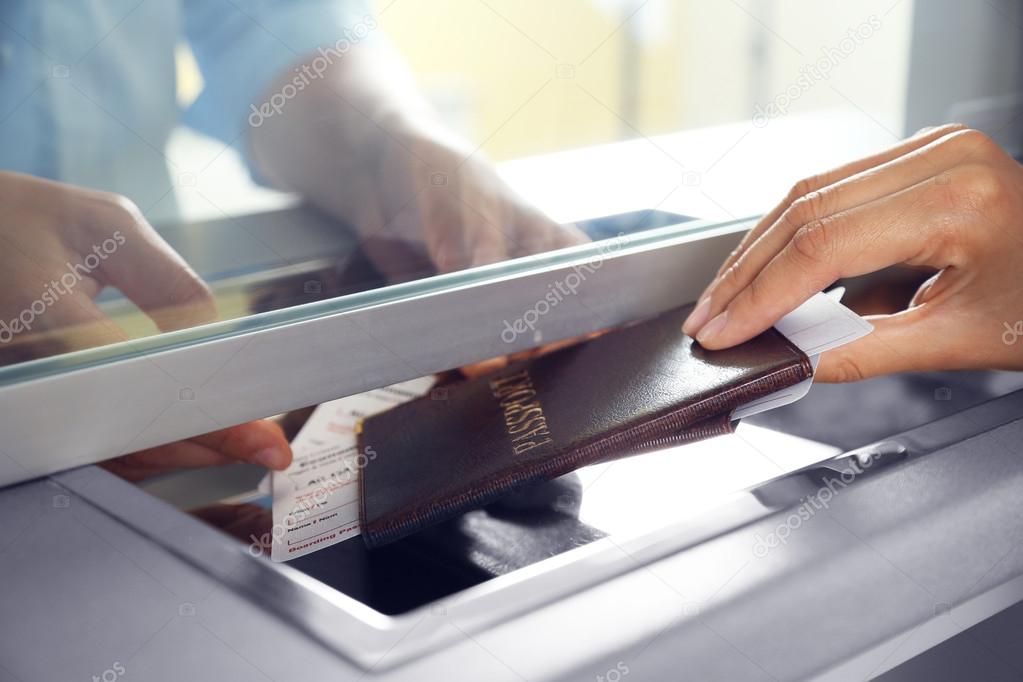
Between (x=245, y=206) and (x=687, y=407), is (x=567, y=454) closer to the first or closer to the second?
(x=687, y=407)

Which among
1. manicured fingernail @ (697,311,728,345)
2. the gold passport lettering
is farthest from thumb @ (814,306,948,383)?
the gold passport lettering

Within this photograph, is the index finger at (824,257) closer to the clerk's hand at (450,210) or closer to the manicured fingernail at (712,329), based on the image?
the manicured fingernail at (712,329)

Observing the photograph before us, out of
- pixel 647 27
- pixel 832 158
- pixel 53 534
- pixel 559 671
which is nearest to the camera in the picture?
pixel 559 671

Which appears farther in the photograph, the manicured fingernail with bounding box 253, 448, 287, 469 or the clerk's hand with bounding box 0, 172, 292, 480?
the manicured fingernail with bounding box 253, 448, 287, 469

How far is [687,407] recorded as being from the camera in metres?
0.52

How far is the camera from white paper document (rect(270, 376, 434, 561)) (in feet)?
1.78

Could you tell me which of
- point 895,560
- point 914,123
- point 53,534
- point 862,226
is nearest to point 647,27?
point 862,226

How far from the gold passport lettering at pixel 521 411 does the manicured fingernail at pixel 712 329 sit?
13 centimetres

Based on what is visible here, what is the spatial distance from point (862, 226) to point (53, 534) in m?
0.61

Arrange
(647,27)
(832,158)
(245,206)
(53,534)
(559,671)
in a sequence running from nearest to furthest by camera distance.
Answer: (559,671) < (53,534) < (245,206) < (647,27) < (832,158)

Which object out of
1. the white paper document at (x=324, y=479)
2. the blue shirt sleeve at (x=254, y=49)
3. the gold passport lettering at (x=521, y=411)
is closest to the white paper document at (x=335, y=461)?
the white paper document at (x=324, y=479)

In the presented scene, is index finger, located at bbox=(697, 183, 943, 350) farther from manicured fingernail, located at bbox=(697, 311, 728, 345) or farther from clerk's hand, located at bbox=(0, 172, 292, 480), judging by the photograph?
clerk's hand, located at bbox=(0, 172, 292, 480)

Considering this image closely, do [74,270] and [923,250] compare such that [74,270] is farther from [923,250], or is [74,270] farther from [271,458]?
[923,250]

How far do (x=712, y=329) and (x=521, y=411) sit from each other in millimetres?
152
